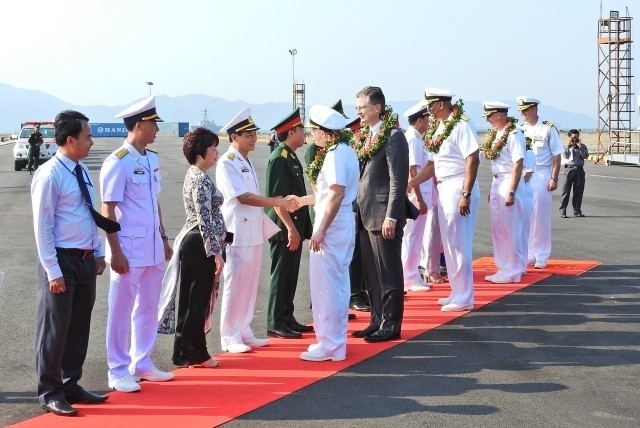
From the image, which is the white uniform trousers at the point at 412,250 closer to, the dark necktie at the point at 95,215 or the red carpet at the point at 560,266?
the red carpet at the point at 560,266

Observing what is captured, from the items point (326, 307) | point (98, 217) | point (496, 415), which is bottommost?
point (496, 415)

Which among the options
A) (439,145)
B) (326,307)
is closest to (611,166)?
(439,145)

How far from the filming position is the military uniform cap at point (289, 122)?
8023mm

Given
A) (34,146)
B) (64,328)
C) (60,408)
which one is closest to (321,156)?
(64,328)

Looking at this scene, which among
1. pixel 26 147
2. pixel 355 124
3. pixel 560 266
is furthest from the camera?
pixel 26 147

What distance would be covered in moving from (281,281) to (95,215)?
2.68 meters

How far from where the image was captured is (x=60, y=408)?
5766mm

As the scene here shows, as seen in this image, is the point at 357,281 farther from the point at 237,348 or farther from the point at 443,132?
the point at 237,348

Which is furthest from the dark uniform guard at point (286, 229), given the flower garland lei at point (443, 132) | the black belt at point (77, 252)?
the black belt at point (77, 252)

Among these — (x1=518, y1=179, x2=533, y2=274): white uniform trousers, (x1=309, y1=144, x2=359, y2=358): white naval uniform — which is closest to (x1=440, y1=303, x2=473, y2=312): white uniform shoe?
(x1=518, y1=179, x2=533, y2=274): white uniform trousers

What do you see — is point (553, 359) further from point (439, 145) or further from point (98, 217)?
point (98, 217)

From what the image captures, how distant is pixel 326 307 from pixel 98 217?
86.6 inches

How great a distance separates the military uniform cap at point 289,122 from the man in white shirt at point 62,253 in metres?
2.42

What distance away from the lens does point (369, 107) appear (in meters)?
7.97
